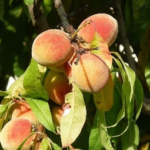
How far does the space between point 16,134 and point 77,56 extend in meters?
0.25

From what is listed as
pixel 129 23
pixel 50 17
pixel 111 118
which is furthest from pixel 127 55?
pixel 111 118

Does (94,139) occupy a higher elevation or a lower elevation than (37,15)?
lower

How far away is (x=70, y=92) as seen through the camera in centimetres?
102

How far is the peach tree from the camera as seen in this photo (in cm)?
95

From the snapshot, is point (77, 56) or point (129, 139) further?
point (129, 139)

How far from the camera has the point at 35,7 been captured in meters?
1.26

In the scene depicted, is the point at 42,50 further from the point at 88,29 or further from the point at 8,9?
the point at 8,9

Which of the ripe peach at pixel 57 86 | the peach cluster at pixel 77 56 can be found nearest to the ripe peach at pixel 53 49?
the peach cluster at pixel 77 56

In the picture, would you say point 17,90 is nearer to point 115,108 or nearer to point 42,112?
point 42,112

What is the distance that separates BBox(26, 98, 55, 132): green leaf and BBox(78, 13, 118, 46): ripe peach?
19cm

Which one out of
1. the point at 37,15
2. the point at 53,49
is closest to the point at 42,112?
the point at 53,49

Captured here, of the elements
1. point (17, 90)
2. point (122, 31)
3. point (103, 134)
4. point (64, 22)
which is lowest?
point (122, 31)

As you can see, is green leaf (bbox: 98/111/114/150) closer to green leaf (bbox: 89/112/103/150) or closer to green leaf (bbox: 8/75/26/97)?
green leaf (bbox: 89/112/103/150)

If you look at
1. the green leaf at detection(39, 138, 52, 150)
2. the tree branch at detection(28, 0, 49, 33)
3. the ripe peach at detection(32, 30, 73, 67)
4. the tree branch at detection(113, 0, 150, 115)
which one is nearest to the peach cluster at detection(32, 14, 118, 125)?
the ripe peach at detection(32, 30, 73, 67)
